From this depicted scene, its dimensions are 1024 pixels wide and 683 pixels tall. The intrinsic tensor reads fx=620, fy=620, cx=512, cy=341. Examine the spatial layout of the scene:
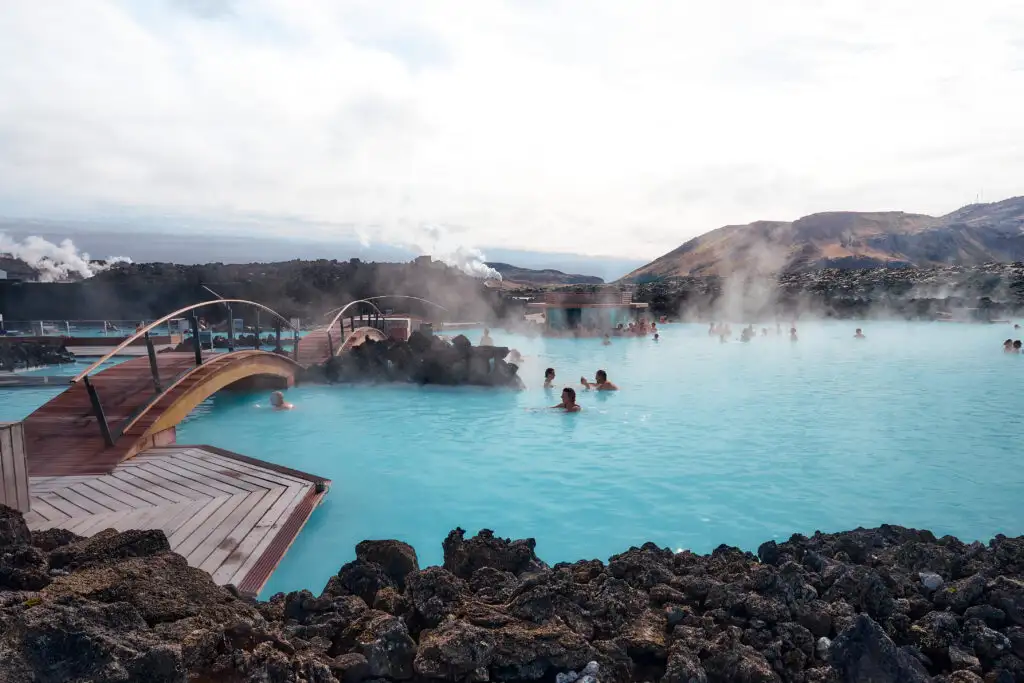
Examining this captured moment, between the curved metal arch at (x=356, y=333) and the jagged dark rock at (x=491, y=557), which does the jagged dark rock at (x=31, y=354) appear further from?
the jagged dark rock at (x=491, y=557)

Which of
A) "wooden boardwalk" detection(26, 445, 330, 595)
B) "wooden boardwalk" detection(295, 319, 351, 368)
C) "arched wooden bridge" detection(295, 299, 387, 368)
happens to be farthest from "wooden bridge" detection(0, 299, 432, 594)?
"arched wooden bridge" detection(295, 299, 387, 368)

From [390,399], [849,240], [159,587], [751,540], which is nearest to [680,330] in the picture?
[390,399]

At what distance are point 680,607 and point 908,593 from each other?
1.31 m

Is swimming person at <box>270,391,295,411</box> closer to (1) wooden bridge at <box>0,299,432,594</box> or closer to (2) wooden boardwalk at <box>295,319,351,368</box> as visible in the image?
(1) wooden bridge at <box>0,299,432,594</box>

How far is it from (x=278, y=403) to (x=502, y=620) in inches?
342

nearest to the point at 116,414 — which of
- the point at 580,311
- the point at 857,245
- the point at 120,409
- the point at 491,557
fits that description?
the point at 120,409

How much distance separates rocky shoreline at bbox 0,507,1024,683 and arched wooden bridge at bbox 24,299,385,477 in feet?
10.1

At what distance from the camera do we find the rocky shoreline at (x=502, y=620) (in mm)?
2359

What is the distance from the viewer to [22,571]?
9.41 feet

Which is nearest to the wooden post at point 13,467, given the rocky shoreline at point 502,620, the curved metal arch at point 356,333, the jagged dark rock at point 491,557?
the rocky shoreline at point 502,620

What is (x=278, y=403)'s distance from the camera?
34.6ft

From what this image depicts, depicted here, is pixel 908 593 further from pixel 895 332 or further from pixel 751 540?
pixel 895 332

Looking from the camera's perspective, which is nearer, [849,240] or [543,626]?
[543,626]

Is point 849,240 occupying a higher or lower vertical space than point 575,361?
higher
